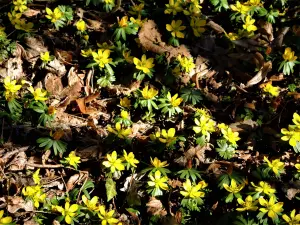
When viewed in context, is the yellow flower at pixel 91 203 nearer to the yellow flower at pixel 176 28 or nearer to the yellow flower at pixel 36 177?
the yellow flower at pixel 36 177

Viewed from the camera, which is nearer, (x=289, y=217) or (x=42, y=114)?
(x=289, y=217)

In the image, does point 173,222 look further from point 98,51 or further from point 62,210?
point 98,51

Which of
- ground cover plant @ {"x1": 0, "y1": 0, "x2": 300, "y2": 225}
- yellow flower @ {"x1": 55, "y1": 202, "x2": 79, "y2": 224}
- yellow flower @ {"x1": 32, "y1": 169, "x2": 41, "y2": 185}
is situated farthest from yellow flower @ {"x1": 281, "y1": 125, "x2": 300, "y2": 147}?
yellow flower @ {"x1": 32, "y1": 169, "x2": 41, "y2": 185}

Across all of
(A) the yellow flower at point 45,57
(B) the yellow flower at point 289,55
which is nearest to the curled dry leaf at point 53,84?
(A) the yellow flower at point 45,57

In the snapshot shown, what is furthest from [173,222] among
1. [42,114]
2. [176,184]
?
[42,114]

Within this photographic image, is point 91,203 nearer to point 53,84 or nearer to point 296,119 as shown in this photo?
point 53,84

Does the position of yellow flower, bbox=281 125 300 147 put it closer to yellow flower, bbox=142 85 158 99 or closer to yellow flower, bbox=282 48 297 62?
yellow flower, bbox=282 48 297 62
